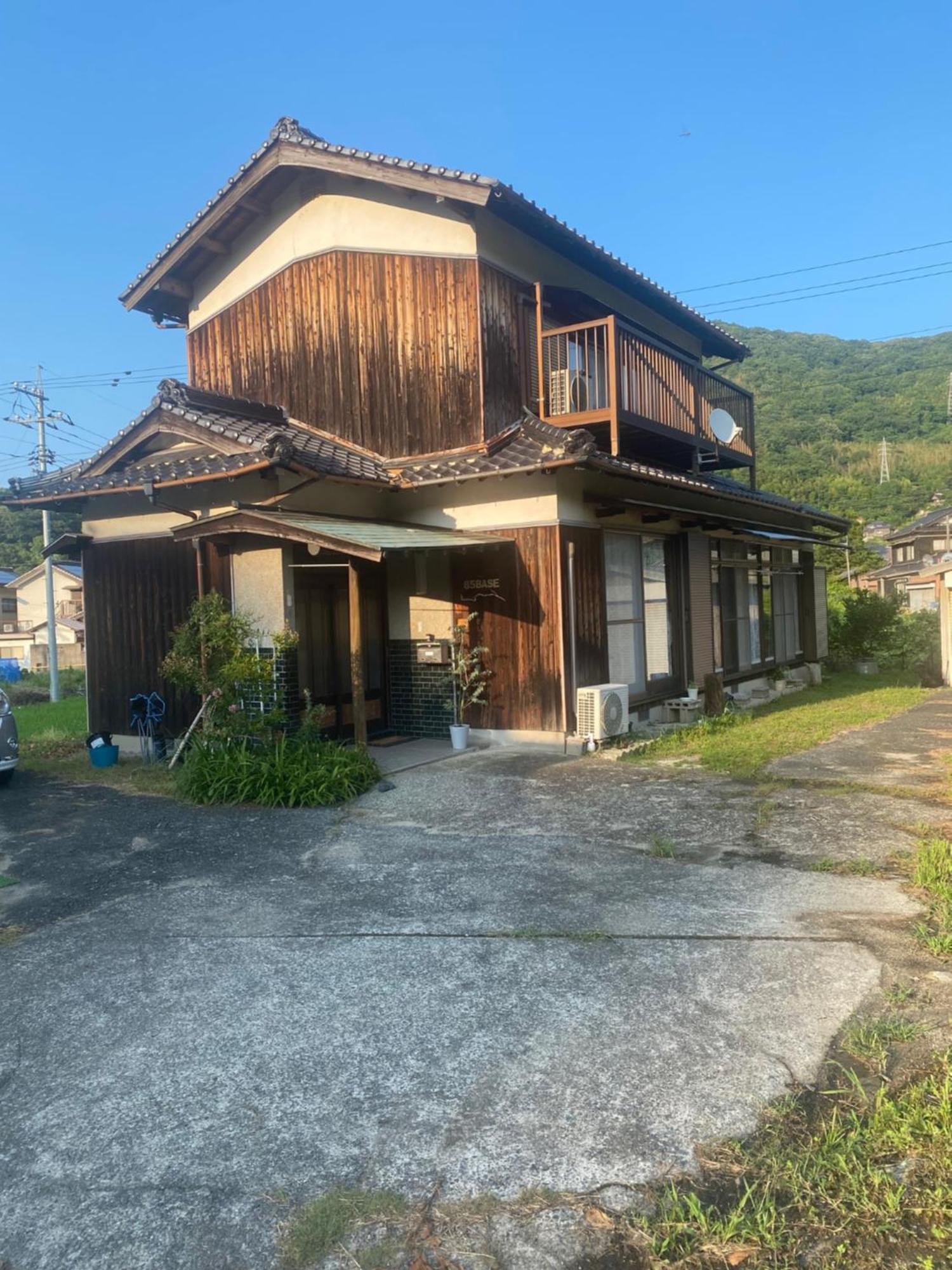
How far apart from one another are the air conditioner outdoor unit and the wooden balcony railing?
2886 mm

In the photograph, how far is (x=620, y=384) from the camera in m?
10.3

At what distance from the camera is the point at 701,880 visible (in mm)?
4887

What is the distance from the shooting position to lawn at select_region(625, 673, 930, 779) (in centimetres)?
877

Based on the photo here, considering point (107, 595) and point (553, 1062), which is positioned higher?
point (107, 595)

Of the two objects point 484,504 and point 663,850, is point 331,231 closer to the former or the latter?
point 484,504

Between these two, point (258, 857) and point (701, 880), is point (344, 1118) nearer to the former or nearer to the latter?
point (701, 880)

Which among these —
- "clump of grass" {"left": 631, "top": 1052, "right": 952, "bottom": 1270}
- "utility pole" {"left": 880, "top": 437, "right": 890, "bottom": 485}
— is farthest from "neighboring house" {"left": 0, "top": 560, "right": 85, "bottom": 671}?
"utility pole" {"left": 880, "top": 437, "right": 890, "bottom": 485}

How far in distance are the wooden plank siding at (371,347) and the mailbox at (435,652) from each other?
2313 millimetres

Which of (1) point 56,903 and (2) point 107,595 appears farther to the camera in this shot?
(2) point 107,595

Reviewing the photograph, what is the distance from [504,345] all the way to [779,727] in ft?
19.2

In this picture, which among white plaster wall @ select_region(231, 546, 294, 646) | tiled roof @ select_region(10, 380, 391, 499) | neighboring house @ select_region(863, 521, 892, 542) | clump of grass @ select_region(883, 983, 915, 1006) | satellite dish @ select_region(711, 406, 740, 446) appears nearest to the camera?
clump of grass @ select_region(883, 983, 915, 1006)

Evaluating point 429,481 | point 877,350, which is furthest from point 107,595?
A: point 877,350

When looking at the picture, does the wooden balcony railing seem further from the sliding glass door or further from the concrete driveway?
the concrete driveway

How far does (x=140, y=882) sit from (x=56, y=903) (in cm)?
49
